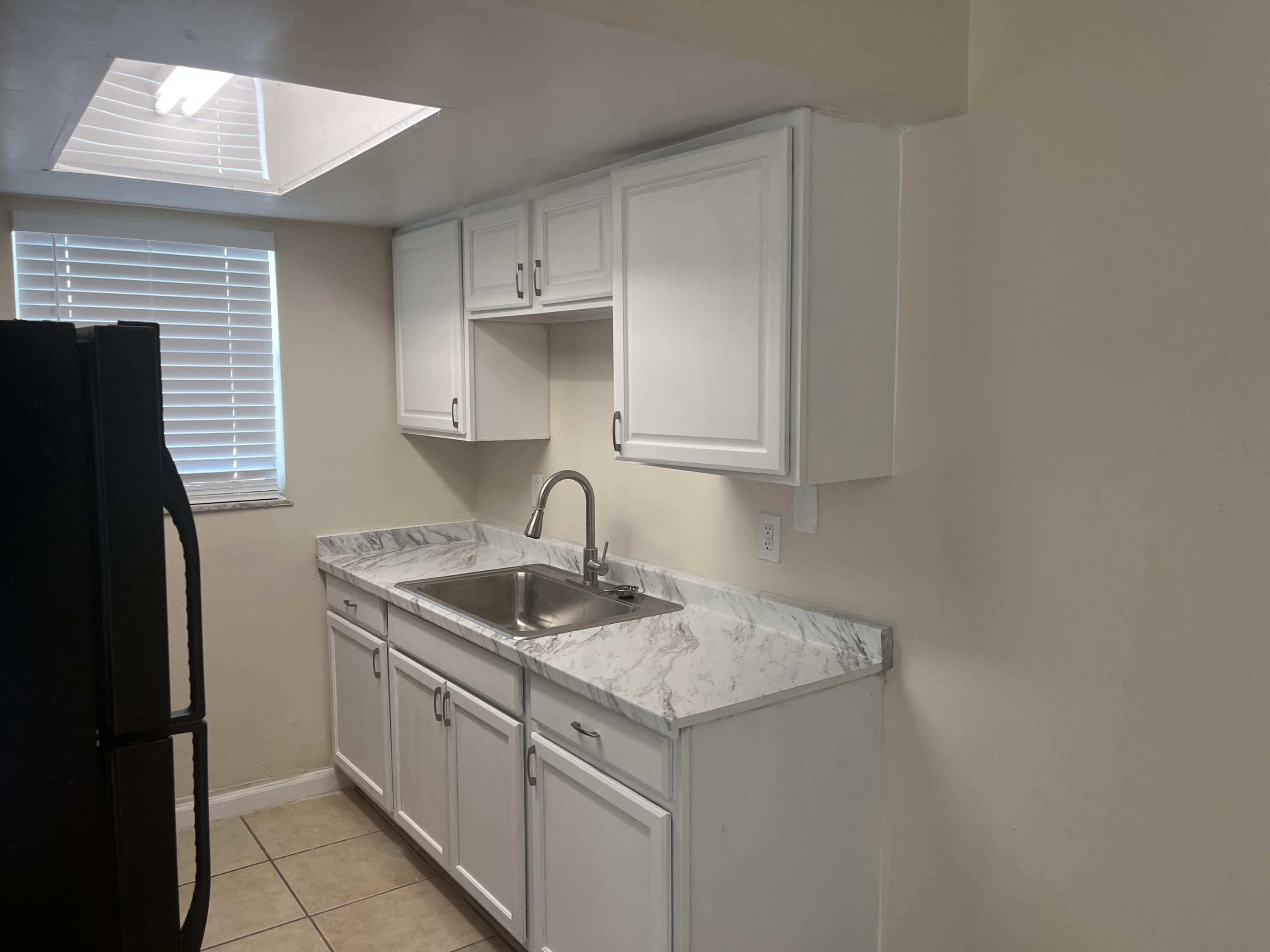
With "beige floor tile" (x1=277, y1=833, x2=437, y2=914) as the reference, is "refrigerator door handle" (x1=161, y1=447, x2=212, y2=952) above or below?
above

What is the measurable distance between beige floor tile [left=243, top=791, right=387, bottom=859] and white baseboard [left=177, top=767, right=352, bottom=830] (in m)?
0.02

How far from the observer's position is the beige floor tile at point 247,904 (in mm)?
2744

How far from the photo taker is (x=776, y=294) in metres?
1.94

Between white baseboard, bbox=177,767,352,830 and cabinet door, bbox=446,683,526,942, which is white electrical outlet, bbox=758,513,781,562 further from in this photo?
white baseboard, bbox=177,767,352,830

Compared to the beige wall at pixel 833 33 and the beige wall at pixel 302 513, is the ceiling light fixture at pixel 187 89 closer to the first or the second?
the beige wall at pixel 302 513

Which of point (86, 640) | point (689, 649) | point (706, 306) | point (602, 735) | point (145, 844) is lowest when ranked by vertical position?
point (602, 735)

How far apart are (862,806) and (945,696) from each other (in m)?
0.33

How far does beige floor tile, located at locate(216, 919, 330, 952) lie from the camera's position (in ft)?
8.67

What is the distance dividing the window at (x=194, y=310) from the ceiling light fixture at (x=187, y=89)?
651 millimetres

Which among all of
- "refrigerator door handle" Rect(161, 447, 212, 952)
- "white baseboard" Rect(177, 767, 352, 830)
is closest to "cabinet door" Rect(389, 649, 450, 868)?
"white baseboard" Rect(177, 767, 352, 830)

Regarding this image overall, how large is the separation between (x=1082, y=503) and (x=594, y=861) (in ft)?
4.20

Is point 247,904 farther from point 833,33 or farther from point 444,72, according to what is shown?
point 833,33

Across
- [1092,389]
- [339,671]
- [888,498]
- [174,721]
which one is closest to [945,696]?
[888,498]

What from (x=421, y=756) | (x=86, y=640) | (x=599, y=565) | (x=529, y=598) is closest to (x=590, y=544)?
(x=599, y=565)
